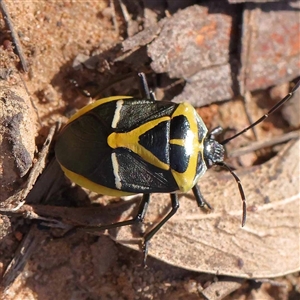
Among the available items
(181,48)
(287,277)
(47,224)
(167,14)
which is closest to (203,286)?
(287,277)

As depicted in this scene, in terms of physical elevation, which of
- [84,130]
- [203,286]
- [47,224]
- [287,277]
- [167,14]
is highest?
[167,14]

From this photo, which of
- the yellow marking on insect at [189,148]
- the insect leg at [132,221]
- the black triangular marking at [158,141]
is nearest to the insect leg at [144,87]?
the yellow marking on insect at [189,148]

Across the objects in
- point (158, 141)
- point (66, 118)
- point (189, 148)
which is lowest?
point (189, 148)

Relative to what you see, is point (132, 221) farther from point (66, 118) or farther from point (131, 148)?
point (66, 118)

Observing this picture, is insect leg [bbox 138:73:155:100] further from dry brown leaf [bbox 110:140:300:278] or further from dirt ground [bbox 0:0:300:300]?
dry brown leaf [bbox 110:140:300:278]

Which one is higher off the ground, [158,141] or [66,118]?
[66,118]

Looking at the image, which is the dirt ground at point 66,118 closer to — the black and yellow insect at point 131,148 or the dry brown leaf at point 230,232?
the dry brown leaf at point 230,232

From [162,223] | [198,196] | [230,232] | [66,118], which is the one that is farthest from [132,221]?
[66,118]

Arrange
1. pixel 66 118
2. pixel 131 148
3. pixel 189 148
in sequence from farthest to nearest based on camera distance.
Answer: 1. pixel 66 118
2. pixel 189 148
3. pixel 131 148

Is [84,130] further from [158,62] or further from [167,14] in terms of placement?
[167,14]
